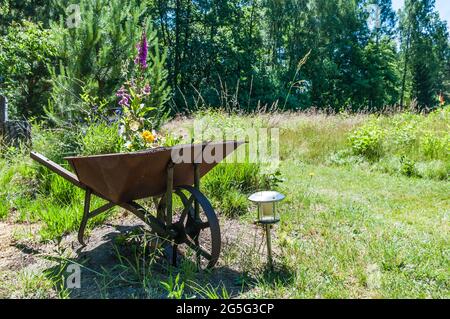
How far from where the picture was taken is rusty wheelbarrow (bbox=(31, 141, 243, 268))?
212 cm

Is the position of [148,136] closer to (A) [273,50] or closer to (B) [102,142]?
(B) [102,142]

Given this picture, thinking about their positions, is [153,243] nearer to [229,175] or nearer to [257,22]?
[229,175]

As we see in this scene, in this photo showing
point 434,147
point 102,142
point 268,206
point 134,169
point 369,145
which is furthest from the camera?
point 369,145

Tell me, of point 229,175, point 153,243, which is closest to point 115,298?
point 153,243

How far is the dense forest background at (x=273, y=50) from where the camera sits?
8.77 metres

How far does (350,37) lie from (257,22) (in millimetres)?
6533

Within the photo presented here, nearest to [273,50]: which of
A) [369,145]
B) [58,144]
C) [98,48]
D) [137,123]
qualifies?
[369,145]

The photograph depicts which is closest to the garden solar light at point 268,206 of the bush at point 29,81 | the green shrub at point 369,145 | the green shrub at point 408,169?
the green shrub at point 408,169

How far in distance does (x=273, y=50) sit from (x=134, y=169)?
24108 mm

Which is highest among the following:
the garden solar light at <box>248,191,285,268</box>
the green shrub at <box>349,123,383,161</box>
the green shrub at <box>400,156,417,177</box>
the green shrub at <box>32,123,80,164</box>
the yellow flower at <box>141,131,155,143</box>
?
→ the yellow flower at <box>141,131,155,143</box>

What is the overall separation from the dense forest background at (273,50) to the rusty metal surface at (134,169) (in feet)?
14.4

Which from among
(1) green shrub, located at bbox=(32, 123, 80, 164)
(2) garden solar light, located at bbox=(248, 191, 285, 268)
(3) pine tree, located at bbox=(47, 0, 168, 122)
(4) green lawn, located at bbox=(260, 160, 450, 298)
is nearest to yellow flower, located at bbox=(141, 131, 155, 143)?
(2) garden solar light, located at bbox=(248, 191, 285, 268)

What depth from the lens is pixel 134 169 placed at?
2174 millimetres

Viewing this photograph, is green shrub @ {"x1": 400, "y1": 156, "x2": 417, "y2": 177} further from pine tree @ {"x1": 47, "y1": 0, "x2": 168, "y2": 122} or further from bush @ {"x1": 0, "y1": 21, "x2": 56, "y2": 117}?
bush @ {"x1": 0, "y1": 21, "x2": 56, "y2": 117}
